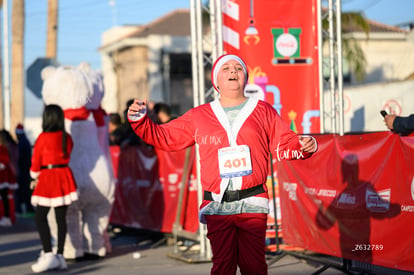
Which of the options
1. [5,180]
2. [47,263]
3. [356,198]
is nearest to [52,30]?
[5,180]

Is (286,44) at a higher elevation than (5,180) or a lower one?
higher

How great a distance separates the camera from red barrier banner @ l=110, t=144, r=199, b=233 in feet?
36.0

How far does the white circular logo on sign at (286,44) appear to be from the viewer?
9922mm

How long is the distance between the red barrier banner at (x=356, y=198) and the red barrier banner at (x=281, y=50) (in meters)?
1.29

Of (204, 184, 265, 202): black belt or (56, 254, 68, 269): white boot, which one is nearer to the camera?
(204, 184, 265, 202): black belt

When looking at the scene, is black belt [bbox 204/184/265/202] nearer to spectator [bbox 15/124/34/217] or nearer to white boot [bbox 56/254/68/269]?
white boot [bbox 56/254/68/269]

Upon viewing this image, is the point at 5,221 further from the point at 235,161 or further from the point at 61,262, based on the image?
the point at 235,161

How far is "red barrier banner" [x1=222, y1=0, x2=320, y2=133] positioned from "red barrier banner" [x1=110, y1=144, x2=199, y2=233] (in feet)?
5.20

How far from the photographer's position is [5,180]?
14.9 m

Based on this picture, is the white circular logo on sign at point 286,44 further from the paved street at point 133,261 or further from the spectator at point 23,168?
the spectator at point 23,168

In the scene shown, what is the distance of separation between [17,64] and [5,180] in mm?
14511

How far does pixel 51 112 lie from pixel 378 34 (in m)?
40.5

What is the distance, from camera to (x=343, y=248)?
7863 millimetres

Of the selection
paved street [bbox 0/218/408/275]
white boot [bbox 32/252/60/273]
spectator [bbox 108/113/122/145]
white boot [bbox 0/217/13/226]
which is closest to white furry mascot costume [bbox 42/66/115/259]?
paved street [bbox 0/218/408/275]
